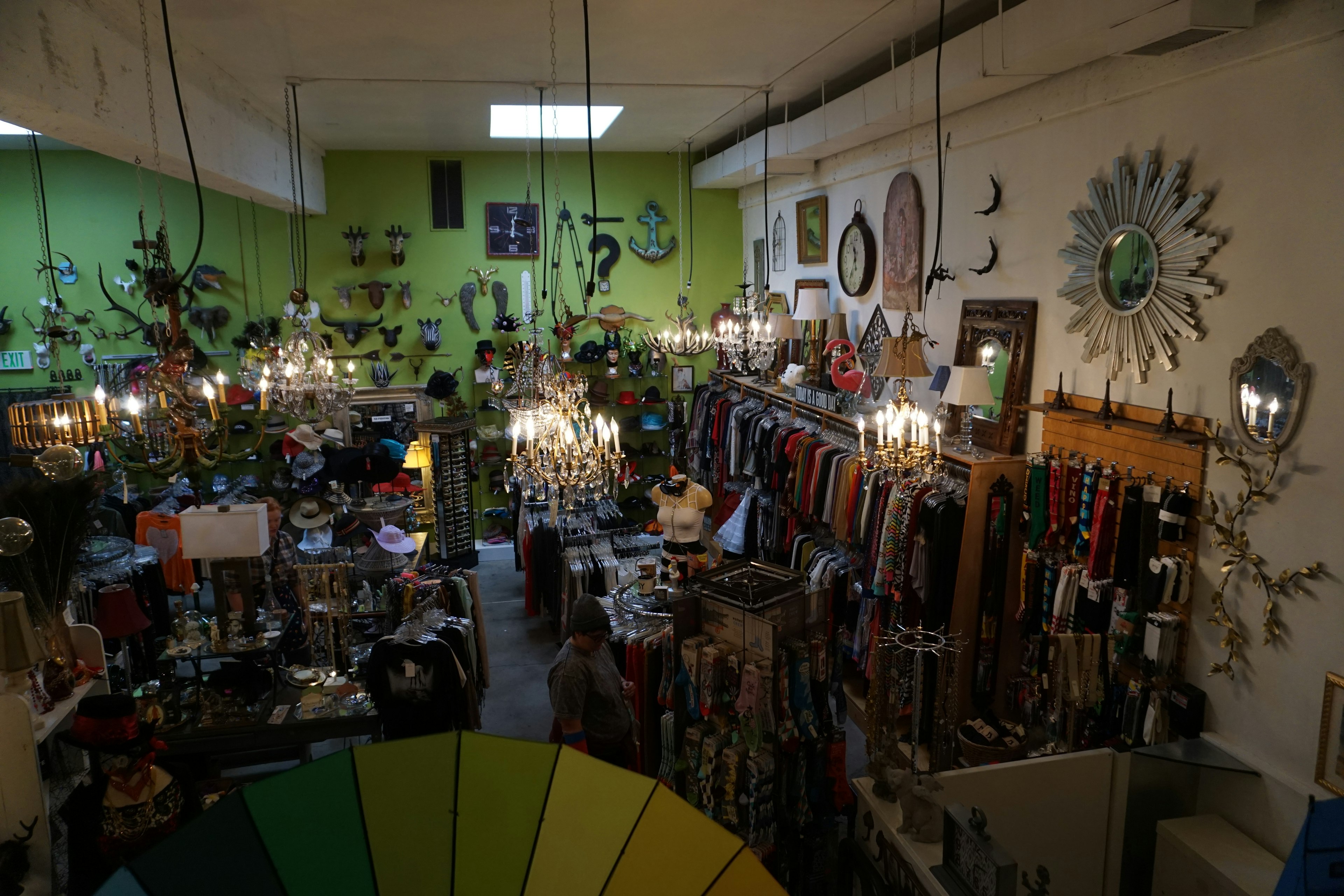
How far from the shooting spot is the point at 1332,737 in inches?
136

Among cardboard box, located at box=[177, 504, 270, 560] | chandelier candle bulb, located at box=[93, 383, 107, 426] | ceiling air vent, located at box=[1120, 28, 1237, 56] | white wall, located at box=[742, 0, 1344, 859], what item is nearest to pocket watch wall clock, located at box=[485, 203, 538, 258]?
cardboard box, located at box=[177, 504, 270, 560]

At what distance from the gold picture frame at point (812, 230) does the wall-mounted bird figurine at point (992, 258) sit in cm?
280

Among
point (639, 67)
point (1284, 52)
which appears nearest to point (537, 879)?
point (1284, 52)

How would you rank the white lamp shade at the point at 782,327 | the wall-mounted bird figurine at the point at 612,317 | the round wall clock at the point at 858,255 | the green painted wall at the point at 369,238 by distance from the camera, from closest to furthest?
the round wall clock at the point at 858,255 → the white lamp shade at the point at 782,327 → the green painted wall at the point at 369,238 → the wall-mounted bird figurine at the point at 612,317

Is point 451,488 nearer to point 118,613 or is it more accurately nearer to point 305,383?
point 305,383

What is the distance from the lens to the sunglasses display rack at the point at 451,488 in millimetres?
9477

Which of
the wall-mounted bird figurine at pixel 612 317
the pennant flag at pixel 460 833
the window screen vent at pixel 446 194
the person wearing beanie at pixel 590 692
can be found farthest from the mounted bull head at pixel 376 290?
the pennant flag at pixel 460 833

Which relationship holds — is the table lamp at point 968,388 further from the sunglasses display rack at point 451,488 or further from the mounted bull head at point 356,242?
the mounted bull head at point 356,242

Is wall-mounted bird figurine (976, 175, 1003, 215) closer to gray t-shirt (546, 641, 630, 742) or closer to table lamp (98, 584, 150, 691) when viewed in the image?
gray t-shirt (546, 641, 630, 742)

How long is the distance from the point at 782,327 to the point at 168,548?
19.5 feet

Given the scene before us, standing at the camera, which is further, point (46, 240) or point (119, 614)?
point (46, 240)

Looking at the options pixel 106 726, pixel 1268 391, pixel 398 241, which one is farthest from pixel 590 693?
pixel 398 241

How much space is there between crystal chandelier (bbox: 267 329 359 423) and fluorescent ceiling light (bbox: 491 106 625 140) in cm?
262

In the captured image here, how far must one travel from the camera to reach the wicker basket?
15.6ft
